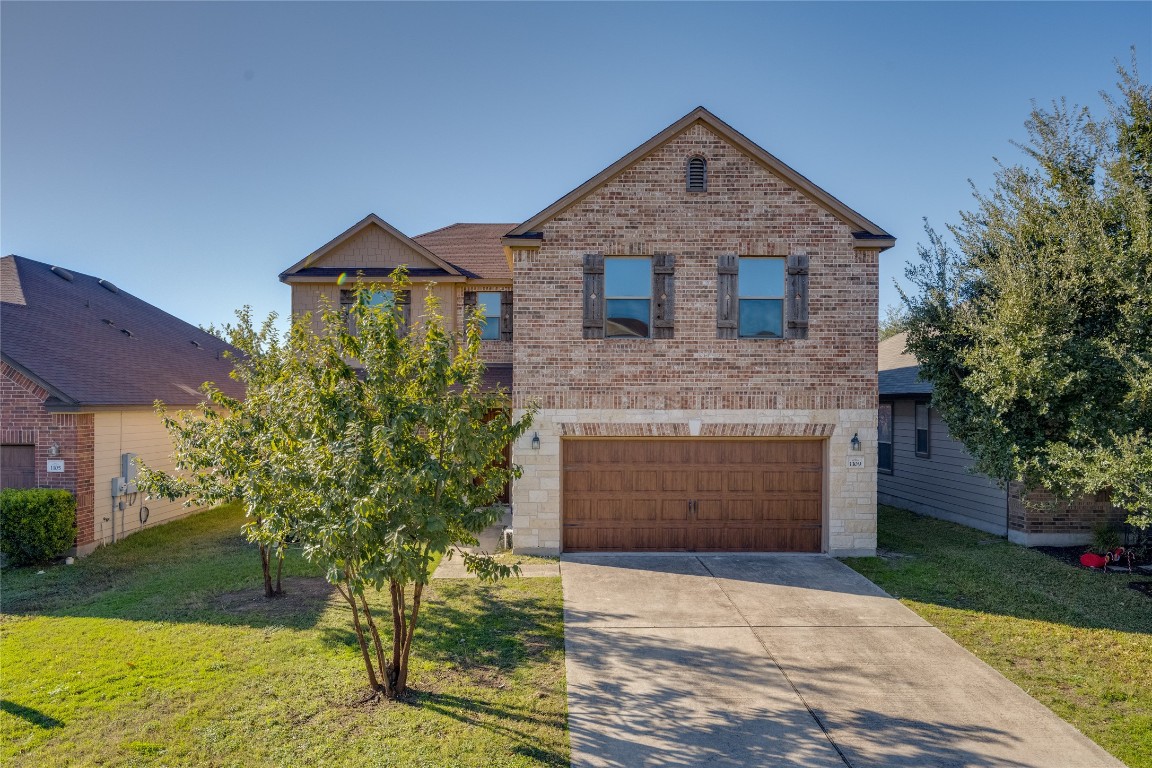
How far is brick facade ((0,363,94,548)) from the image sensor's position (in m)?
10.9

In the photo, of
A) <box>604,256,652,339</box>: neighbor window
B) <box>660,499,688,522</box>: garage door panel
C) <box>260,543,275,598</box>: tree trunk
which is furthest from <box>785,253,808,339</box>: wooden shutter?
<box>260,543,275,598</box>: tree trunk

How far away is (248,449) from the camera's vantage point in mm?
7004

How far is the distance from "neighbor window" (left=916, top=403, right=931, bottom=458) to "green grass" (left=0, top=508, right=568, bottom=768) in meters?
10.3

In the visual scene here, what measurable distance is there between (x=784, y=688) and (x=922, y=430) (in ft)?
36.1

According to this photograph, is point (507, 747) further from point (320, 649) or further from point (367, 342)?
point (367, 342)

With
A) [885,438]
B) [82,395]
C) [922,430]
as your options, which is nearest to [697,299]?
[922,430]

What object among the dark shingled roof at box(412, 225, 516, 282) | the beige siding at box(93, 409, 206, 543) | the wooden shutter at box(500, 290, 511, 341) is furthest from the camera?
the dark shingled roof at box(412, 225, 516, 282)

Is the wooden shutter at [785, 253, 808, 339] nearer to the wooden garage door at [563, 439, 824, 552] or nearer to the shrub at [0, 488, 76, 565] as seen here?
the wooden garage door at [563, 439, 824, 552]

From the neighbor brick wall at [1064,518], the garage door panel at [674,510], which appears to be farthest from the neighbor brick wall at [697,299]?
the neighbor brick wall at [1064,518]

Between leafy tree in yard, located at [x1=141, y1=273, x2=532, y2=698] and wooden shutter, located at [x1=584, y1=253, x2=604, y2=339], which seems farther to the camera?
wooden shutter, located at [x1=584, y1=253, x2=604, y2=339]

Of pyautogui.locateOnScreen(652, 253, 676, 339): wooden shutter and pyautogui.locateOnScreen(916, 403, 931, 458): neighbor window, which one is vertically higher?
pyautogui.locateOnScreen(652, 253, 676, 339): wooden shutter

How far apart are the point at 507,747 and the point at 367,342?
3.60 m

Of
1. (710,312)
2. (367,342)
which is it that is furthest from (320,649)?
(710,312)

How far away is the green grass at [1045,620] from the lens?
5.68 metres
